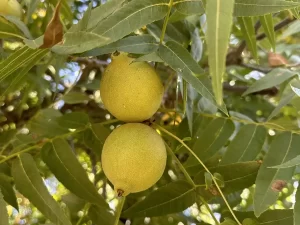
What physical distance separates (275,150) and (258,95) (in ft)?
2.72

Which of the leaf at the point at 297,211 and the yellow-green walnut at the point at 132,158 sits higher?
the yellow-green walnut at the point at 132,158

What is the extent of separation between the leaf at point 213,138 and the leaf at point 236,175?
2.4 inches

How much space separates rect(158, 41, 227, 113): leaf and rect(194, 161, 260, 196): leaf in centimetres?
21

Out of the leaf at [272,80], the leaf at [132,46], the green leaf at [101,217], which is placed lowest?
the green leaf at [101,217]

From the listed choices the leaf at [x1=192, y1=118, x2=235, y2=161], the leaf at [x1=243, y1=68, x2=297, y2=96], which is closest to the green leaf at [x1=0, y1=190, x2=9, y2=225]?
the leaf at [x1=192, y1=118, x2=235, y2=161]

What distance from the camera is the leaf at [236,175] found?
1.08m

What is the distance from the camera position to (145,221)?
4.57 ft

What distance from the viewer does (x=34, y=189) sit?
3.40 ft

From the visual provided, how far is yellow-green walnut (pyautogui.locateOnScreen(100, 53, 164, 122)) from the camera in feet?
3.13

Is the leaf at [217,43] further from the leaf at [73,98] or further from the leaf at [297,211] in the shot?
the leaf at [73,98]

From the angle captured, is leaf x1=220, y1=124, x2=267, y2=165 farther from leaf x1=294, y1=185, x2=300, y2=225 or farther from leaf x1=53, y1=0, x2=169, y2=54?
leaf x1=53, y1=0, x2=169, y2=54

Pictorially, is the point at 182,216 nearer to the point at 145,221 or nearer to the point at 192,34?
the point at 145,221

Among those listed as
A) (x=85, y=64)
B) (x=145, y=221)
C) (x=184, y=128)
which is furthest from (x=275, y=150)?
(x=85, y=64)

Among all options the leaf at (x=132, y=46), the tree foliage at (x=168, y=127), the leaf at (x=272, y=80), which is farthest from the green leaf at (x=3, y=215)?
the leaf at (x=272, y=80)
